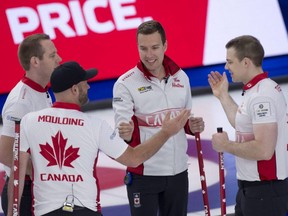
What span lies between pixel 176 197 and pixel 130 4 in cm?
844

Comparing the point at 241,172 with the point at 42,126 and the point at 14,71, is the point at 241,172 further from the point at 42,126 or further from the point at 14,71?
the point at 14,71

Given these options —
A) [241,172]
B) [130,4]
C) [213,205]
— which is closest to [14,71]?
[130,4]

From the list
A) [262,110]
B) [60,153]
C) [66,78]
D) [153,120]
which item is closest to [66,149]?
[60,153]

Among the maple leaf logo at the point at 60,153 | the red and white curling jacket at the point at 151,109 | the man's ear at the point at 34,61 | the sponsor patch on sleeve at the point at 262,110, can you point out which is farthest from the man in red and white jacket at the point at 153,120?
the maple leaf logo at the point at 60,153

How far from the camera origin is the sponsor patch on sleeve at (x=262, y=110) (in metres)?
5.88

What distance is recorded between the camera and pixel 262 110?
5.89 meters

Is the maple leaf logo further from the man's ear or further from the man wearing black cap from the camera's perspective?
the man's ear

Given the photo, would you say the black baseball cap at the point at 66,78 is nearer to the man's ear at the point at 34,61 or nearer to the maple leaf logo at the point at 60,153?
the maple leaf logo at the point at 60,153

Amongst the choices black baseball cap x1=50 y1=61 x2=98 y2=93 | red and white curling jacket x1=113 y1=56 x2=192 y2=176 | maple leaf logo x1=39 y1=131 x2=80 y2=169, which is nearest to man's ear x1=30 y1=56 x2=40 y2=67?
red and white curling jacket x1=113 y1=56 x2=192 y2=176

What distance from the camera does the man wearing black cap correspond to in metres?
5.52

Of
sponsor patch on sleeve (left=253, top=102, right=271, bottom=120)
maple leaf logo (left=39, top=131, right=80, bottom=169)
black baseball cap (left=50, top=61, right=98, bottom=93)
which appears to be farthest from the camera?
sponsor patch on sleeve (left=253, top=102, right=271, bottom=120)

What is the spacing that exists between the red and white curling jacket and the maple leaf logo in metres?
1.14

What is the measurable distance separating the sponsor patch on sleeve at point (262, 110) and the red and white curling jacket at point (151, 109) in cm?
99

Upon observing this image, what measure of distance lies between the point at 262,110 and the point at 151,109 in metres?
1.15
